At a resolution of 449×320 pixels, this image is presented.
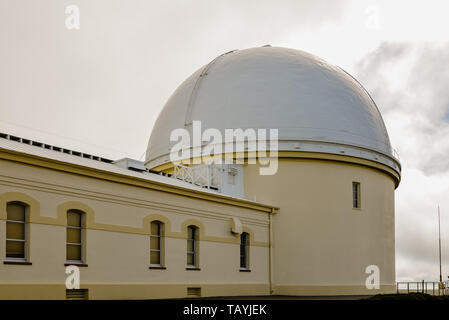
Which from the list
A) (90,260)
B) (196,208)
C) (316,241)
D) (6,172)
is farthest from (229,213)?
(6,172)

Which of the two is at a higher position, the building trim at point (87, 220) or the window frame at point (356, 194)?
the window frame at point (356, 194)

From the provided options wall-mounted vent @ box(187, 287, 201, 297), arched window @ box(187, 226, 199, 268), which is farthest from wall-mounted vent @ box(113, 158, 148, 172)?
wall-mounted vent @ box(187, 287, 201, 297)

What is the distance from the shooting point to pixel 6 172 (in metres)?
15.7

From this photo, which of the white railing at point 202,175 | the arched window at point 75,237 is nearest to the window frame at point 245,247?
the white railing at point 202,175

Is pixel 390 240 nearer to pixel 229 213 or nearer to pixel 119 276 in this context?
pixel 229 213

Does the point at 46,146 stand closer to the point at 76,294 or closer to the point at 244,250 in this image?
the point at 76,294

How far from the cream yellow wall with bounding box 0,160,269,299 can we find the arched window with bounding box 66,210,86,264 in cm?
24

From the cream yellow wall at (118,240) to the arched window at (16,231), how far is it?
0.24 m

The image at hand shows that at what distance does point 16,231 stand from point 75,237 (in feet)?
6.51

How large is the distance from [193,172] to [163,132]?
4.44 m

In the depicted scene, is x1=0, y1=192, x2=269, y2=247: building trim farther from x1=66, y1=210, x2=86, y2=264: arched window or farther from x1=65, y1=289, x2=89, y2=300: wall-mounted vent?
x1=65, y1=289, x2=89, y2=300: wall-mounted vent

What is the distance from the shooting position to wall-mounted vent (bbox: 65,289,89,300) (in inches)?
672

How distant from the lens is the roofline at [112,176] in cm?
1596

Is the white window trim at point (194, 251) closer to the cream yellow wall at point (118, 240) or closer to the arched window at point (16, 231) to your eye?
the cream yellow wall at point (118, 240)
